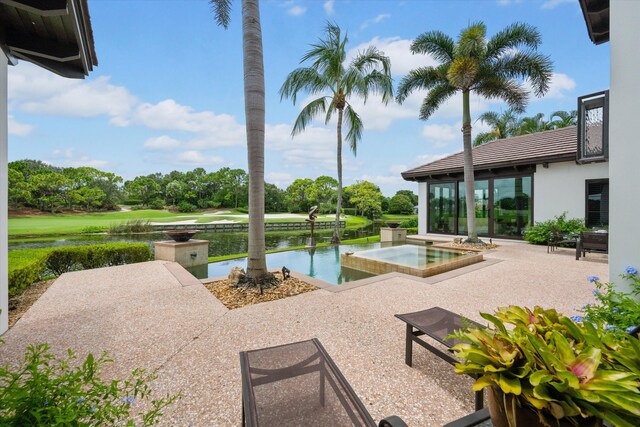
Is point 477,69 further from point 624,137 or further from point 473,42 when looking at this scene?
point 624,137

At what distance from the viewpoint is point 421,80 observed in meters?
11.5

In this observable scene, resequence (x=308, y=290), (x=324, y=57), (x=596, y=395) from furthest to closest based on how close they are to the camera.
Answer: (x=324, y=57) → (x=308, y=290) → (x=596, y=395)

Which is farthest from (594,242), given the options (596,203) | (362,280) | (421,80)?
(421,80)

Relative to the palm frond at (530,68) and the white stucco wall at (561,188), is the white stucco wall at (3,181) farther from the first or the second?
the white stucco wall at (561,188)

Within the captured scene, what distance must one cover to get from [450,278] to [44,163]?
57.0 metres

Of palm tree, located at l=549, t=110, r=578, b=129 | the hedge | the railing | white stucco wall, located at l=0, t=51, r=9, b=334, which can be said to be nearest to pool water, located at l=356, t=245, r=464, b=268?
the hedge

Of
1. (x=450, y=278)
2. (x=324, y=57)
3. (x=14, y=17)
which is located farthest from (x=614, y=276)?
(x=324, y=57)

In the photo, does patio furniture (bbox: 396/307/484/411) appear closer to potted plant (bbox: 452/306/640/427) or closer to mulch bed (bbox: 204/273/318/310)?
potted plant (bbox: 452/306/640/427)

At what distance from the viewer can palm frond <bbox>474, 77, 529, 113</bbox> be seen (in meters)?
10.4

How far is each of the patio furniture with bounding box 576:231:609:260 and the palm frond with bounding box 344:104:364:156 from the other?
9263 millimetres

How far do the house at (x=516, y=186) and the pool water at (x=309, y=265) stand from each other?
692 centimetres

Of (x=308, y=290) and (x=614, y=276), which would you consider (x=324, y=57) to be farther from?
(x=614, y=276)

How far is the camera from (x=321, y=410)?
1.60 meters

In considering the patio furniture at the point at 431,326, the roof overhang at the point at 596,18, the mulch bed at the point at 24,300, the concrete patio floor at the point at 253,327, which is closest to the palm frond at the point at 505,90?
the roof overhang at the point at 596,18
